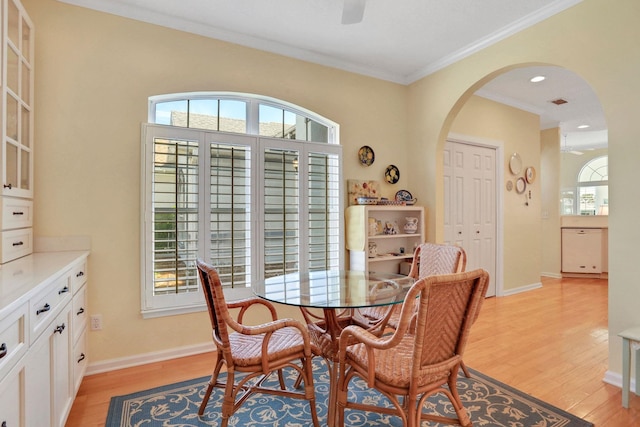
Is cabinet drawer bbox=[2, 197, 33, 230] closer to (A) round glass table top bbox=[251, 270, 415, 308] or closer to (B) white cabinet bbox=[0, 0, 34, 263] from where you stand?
(B) white cabinet bbox=[0, 0, 34, 263]

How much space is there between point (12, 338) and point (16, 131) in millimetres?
1542

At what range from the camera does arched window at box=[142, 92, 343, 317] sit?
274cm

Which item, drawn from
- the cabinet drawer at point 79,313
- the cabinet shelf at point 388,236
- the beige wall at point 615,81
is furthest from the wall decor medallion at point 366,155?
the cabinet drawer at point 79,313

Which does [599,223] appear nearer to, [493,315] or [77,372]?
[493,315]

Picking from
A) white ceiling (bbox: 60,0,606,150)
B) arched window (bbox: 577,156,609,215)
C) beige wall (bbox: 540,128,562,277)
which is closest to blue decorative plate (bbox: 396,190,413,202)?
white ceiling (bbox: 60,0,606,150)

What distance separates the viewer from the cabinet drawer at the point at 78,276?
199cm

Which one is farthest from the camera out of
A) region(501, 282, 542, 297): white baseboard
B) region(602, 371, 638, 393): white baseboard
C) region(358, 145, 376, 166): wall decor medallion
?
region(501, 282, 542, 297): white baseboard

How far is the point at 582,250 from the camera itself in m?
6.15

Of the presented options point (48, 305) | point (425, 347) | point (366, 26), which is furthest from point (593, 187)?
point (48, 305)

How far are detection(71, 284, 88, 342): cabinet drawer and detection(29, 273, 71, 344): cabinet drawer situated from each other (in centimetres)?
20

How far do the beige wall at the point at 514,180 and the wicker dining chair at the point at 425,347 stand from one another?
3.45 m

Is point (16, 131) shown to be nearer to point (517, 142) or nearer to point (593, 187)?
point (517, 142)

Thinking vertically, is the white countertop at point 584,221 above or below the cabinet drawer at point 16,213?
below

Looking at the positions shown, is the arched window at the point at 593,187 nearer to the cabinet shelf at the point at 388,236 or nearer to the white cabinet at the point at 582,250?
the white cabinet at the point at 582,250
